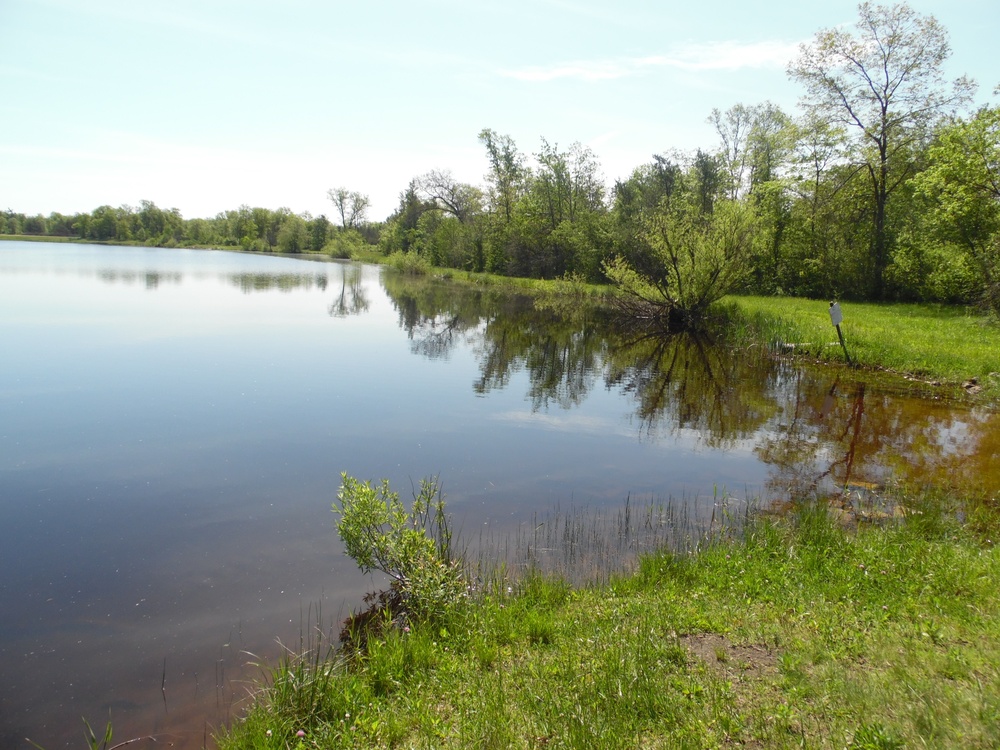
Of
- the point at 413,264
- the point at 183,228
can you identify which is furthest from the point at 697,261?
the point at 183,228

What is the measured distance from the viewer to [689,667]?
4375 millimetres

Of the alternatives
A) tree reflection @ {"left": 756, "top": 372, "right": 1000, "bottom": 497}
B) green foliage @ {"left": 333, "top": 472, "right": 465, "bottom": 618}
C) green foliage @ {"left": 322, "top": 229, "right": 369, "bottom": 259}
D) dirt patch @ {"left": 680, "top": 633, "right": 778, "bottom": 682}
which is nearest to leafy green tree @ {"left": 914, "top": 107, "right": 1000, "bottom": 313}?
tree reflection @ {"left": 756, "top": 372, "right": 1000, "bottom": 497}

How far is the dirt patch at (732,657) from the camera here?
4258 millimetres

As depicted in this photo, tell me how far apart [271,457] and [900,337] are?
18674mm

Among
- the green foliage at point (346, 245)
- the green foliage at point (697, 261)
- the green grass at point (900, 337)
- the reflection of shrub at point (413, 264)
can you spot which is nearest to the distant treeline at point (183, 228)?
the green foliage at point (346, 245)

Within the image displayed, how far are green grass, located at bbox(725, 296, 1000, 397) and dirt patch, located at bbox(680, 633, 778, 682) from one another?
13.5m

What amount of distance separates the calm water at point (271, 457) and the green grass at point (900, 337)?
5.61 feet

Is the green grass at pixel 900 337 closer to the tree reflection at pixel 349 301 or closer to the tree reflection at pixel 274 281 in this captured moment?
the tree reflection at pixel 349 301

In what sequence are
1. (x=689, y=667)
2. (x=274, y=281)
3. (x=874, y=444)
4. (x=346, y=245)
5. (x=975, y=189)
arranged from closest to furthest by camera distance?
(x=689, y=667) < (x=874, y=444) < (x=975, y=189) < (x=274, y=281) < (x=346, y=245)

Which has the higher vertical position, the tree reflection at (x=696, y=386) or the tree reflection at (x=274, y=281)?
the tree reflection at (x=274, y=281)

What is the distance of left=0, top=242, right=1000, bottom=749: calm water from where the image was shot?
17.4ft

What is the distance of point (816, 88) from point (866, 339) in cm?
1977

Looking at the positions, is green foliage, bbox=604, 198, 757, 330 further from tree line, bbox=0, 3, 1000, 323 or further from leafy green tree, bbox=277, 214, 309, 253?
leafy green tree, bbox=277, 214, 309, 253

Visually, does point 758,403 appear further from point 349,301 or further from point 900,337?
point 349,301
